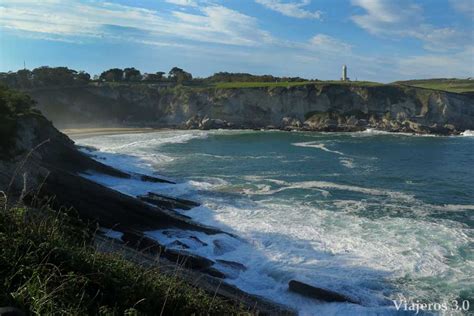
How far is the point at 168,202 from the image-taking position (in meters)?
22.3

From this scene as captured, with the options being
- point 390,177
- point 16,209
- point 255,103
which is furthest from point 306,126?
point 16,209

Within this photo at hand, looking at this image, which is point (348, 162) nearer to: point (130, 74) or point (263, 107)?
point (263, 107)

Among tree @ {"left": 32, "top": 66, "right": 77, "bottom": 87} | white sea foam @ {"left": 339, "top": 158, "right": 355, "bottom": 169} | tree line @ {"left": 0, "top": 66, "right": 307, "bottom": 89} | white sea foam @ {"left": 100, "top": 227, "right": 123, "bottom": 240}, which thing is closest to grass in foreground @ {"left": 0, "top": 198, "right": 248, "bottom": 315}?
white sea foam @ {"left": 100, "top": 227, "right": 123, "bottom": 240}

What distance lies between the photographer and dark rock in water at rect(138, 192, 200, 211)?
21.9 m

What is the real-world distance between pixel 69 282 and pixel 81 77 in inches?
3869

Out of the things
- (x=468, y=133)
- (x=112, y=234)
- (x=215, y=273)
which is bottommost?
(x=215, y=273)

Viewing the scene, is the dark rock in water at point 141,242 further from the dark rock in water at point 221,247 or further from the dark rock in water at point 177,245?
the dark rock in water at point 221,247

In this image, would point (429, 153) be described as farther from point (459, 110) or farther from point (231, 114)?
point (231, 114)

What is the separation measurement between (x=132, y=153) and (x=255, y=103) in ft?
156

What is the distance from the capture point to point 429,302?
1217 centimetres

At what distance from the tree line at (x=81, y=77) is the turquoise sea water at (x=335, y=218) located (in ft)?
172

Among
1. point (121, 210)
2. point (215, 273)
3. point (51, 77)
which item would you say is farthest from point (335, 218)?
point (51, 77)

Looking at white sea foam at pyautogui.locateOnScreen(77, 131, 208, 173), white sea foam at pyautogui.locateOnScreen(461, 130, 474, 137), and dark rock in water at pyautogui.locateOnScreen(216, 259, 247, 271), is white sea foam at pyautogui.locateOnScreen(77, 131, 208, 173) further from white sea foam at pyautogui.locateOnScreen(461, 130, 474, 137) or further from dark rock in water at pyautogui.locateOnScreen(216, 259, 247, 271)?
white sea foam at pyautogui.locateOnScreen(461, 130, 474, 137)

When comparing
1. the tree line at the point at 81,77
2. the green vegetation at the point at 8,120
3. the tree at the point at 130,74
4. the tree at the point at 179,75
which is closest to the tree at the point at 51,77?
the tree line at the point at 81,77
